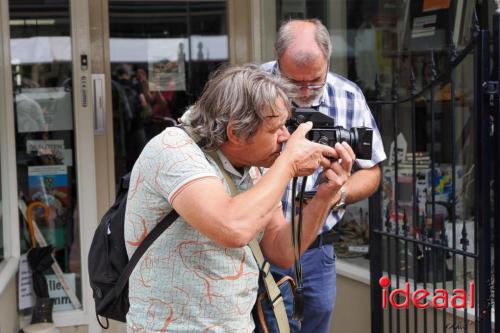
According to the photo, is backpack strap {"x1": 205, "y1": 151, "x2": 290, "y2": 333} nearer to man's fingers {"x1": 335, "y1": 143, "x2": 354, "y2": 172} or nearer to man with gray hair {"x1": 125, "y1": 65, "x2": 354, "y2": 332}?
man with gray hair {"x1": 125, "y1": 65, "x2": 354, "y2": 332}

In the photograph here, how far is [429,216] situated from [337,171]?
6.32ft

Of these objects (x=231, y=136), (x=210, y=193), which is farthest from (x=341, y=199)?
(x=210, y=193)

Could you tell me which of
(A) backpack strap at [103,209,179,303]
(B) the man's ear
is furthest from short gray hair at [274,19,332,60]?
(A) backpack strap at [103,209,179,303]

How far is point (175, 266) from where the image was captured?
185 centimetres

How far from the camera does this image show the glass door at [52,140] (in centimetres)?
423

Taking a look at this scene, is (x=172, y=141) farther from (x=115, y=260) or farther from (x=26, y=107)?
(x=26, y=107)

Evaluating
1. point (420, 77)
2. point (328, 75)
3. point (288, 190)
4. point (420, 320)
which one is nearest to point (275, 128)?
point (288, 190)

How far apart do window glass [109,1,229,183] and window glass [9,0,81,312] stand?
1.09ft

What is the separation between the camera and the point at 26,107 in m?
4.27

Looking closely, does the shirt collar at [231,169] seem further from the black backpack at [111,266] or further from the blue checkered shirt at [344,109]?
the blue checkered shirt at [344,109]

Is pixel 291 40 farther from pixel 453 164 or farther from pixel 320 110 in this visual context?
pixel 453 164

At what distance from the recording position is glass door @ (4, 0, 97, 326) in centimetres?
423

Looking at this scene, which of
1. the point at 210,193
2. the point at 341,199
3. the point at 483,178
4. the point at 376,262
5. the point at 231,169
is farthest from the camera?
the point at 376,262

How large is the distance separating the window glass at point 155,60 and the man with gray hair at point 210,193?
8.86 feet
